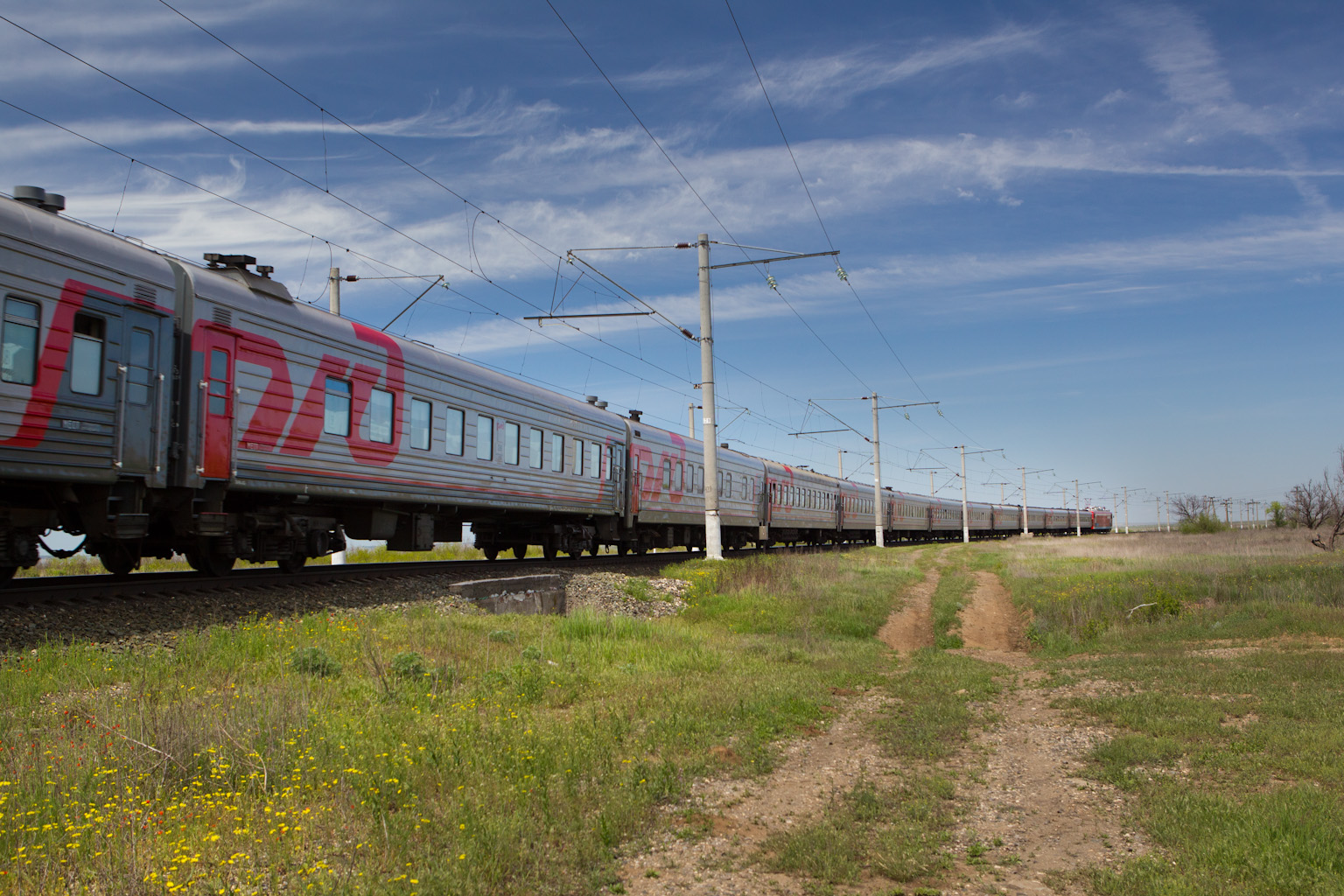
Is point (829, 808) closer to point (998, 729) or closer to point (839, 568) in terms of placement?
point (998, 729)

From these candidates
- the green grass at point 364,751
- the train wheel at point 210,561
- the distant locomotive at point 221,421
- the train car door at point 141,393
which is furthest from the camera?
the train wheel at point 210,561

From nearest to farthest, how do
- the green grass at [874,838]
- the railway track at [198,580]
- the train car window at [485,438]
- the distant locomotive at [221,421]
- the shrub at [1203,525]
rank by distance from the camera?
1. the green grass at [874,838]
2. the distant locomotive at [221,421]
3. the railway track at [198,580]
4. the train car window at [485,438]
5. the shrub at [1203,525]

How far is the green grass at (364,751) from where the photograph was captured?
4098mm

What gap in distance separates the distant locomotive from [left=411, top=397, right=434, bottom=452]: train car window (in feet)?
0.10

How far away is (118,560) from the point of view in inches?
440

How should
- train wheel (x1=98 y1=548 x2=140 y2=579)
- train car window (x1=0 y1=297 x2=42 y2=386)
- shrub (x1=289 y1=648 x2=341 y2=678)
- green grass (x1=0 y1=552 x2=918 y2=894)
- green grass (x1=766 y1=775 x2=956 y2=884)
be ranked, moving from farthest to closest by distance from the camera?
1. train wheel (x1=98 y1=548 x2=140 y2=579)
2. train car window (x1=0 y1=297 x2=42 y2=386)
3. shrub (x1=289 y1=648 x2=341 y2=678)
4. green grass (x1=766 y1=775 x2=956 y2=884)
5. green grass (x1=0 y1=552 x2=918 y2=894)

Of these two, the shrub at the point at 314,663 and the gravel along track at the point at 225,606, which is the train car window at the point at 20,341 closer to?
the gravel along track at the point at 225,606

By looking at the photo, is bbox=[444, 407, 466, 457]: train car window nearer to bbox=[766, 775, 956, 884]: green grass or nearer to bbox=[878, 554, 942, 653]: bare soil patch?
bbox=[878, 554, 942, 653]: bare soil patch

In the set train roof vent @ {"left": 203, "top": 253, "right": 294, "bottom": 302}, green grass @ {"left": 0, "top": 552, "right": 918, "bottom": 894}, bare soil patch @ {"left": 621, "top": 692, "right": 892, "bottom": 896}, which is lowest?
bare soil patch @ {"left": 621, "top": 692, "right": 892, "bottom": 896}

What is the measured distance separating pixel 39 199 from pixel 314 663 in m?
5.83

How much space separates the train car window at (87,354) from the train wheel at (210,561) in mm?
3562

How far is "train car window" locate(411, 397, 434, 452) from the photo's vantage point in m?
14.4

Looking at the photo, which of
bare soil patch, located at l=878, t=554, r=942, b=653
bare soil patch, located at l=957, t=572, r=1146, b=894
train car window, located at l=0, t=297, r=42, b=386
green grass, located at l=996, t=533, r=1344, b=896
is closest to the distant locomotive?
train car window, located at l=0, t=297, r=42, b=386

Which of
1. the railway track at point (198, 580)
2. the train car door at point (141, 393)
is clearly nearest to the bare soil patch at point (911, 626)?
the railway track at point (198, 580)
